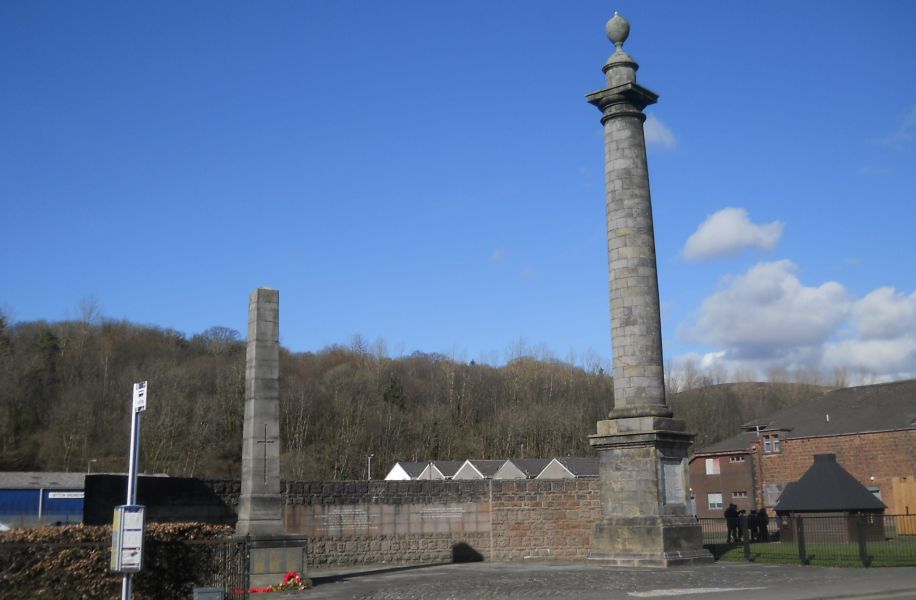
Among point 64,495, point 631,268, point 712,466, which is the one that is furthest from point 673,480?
point 64,495

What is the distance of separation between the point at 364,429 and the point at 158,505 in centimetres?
5286

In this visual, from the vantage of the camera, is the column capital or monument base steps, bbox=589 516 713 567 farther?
the column capital

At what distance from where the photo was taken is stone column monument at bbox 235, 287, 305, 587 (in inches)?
609

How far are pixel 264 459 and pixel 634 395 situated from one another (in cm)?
855

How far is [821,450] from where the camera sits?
40.3 metres

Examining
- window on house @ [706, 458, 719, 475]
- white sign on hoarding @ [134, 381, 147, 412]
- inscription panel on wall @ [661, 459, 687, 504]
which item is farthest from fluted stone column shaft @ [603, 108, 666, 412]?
window on house @ [706, 458, 719, 475]

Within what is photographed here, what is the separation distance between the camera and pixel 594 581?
15211 millimetres

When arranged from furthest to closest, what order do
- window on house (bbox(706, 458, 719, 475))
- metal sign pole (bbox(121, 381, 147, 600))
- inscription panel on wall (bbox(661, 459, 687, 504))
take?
window on house (bbox(706, 458, 719, 475)), inscription panel on wall (bbox(661, 459, 687, 504)), metal sign pole (bbox(121, 381, 147, 600))

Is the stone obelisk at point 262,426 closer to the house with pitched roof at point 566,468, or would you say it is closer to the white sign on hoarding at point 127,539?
the white sign on hoarding at point 127,539

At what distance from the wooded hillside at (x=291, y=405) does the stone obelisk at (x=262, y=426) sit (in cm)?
4409

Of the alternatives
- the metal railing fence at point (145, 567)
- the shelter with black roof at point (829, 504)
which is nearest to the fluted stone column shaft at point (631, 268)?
the shelter with black roof at point (829, 504)

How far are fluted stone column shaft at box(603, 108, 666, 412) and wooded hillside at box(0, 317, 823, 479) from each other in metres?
43.3

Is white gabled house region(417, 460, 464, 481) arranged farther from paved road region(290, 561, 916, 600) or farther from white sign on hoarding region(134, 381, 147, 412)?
white sign on hoarding region(134, 381, 147, 412)

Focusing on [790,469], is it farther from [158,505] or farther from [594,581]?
[158,505]
